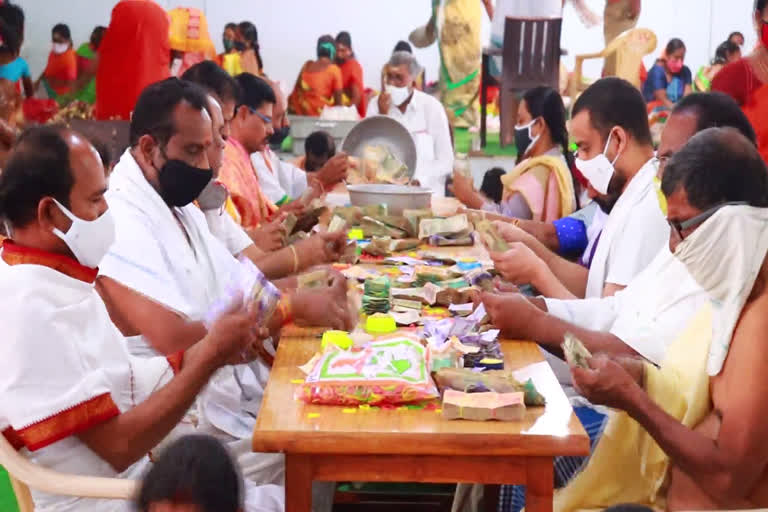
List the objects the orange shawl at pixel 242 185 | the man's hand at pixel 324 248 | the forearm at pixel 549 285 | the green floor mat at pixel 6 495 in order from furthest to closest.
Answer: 1. the orange shawl at pixel 242 185
2. the man's hand at pixel 324 248
3. the forearm at pixel 549 285
4. the green floor mat at pixel 6 495

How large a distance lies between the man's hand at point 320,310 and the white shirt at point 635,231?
940mm

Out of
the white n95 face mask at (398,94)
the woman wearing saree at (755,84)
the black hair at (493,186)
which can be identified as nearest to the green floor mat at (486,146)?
the white n95 face mask at (398,94)

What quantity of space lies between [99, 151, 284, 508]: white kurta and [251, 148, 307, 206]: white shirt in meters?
2.22

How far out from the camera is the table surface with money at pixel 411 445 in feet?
5.88

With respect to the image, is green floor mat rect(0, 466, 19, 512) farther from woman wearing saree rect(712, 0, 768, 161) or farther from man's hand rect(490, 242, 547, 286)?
woman wearing saree rect(712, 0, 768, 161)

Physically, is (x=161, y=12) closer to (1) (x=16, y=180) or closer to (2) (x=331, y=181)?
(2) (x=331, y=181)

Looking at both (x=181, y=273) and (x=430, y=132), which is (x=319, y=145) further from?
(x=181, y=273)

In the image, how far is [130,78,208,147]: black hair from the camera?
8.94 ft

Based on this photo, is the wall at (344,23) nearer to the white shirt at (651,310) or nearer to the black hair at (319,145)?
the black hair at (319,145)

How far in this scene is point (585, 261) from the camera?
3768 millimetres

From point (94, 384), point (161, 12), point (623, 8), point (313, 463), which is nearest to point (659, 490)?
point (313, 463)

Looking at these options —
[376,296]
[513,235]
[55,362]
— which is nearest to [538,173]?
[513,235]

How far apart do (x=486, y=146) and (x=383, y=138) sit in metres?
4.35

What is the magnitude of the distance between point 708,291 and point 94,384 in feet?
4.17
